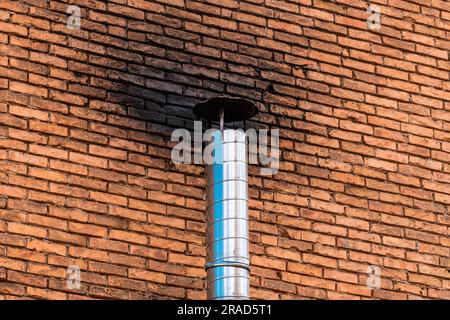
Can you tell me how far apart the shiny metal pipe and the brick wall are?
42 cm

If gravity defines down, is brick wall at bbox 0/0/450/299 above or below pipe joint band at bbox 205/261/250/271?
above

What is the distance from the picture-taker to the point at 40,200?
8.02 m

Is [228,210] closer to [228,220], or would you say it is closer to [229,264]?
[228,220]

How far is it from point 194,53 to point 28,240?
1.77m

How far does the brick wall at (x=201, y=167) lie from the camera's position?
8078 mm

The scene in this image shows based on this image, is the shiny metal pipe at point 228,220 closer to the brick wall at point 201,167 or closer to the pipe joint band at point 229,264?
the pipe joint band at point 229,264

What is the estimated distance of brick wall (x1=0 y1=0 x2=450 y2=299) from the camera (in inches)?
318

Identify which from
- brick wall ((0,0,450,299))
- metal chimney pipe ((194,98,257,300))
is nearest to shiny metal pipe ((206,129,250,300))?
metal chimney pipe ((194,98,257,300))

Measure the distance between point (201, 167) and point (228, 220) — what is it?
2.44 ft

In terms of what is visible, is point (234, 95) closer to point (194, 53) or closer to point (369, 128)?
point (194, 53)

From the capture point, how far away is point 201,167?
8539 mm

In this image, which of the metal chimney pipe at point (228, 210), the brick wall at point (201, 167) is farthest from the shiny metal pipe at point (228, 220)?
the brick wall at point (201, 167)

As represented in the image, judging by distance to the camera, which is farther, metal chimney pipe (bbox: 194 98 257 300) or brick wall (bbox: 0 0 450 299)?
brick wall (bbox: 0 0 450 299)

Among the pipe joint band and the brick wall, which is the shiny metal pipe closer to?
the pipe joint band
